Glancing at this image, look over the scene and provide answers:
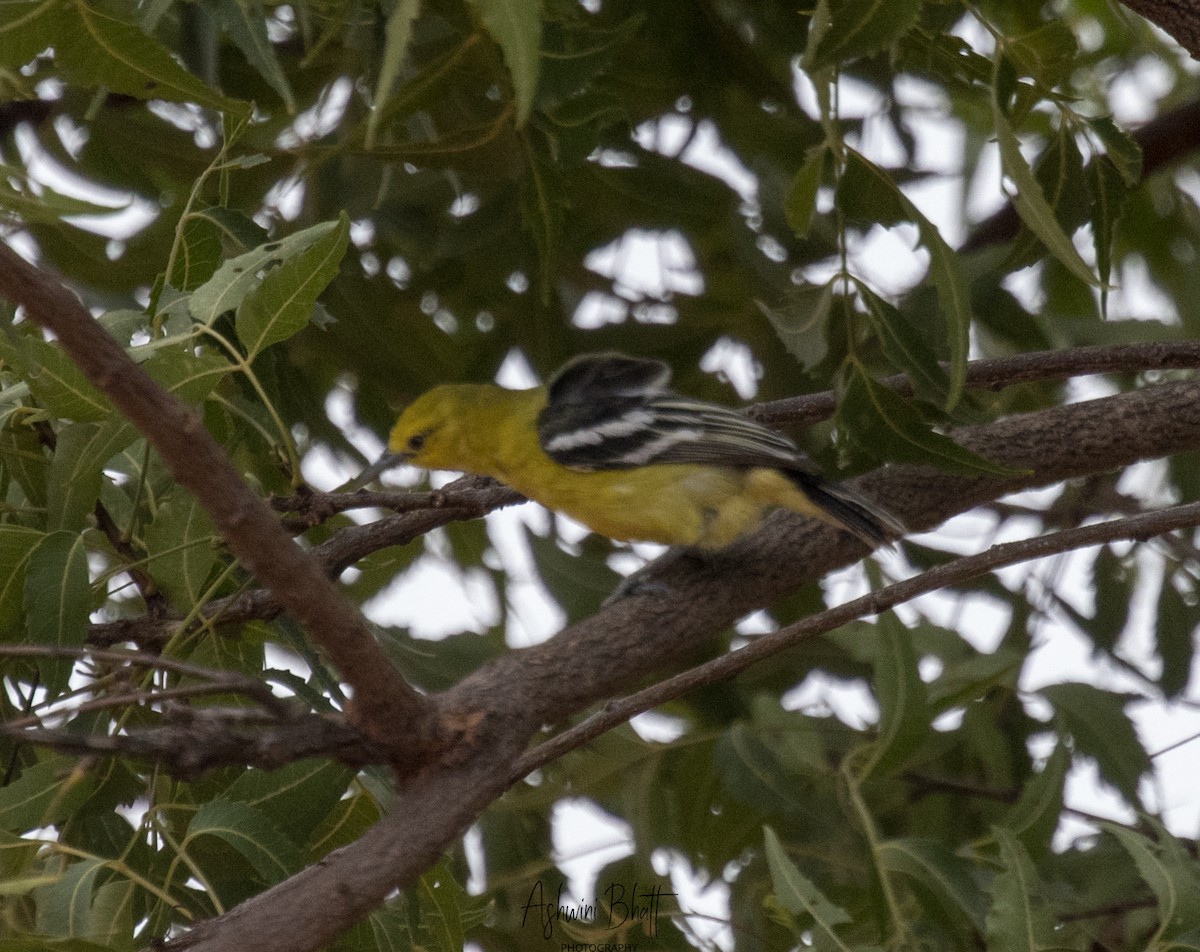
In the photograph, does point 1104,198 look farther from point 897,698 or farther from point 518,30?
point 518,30

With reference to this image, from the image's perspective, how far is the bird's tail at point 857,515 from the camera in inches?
134

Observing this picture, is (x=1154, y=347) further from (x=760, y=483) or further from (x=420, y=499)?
(x=420, y=499)

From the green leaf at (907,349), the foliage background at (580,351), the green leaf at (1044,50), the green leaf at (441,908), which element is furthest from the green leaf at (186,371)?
the green leaf at (1044,50)

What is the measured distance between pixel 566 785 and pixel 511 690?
149cm

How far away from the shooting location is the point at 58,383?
2410 millimetres

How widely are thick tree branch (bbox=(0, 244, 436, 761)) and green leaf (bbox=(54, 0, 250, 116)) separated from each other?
0.96m

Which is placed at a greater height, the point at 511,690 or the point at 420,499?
the point at 420,499

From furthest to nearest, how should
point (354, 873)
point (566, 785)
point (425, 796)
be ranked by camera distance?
point (566, 785)
point (425, 796)
point (354, 873)

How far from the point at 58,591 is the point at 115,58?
3.36 ft

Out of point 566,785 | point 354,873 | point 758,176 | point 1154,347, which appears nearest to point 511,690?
point 354,873

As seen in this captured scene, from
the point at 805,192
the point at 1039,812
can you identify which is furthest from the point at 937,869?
the point at 805,192

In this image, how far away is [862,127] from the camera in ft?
15.0

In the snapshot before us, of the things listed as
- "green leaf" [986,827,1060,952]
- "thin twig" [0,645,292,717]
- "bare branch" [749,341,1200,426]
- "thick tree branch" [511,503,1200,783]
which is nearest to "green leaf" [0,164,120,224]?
"thin twig" [0,645,292,717]

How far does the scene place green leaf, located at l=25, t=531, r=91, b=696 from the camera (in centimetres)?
256
